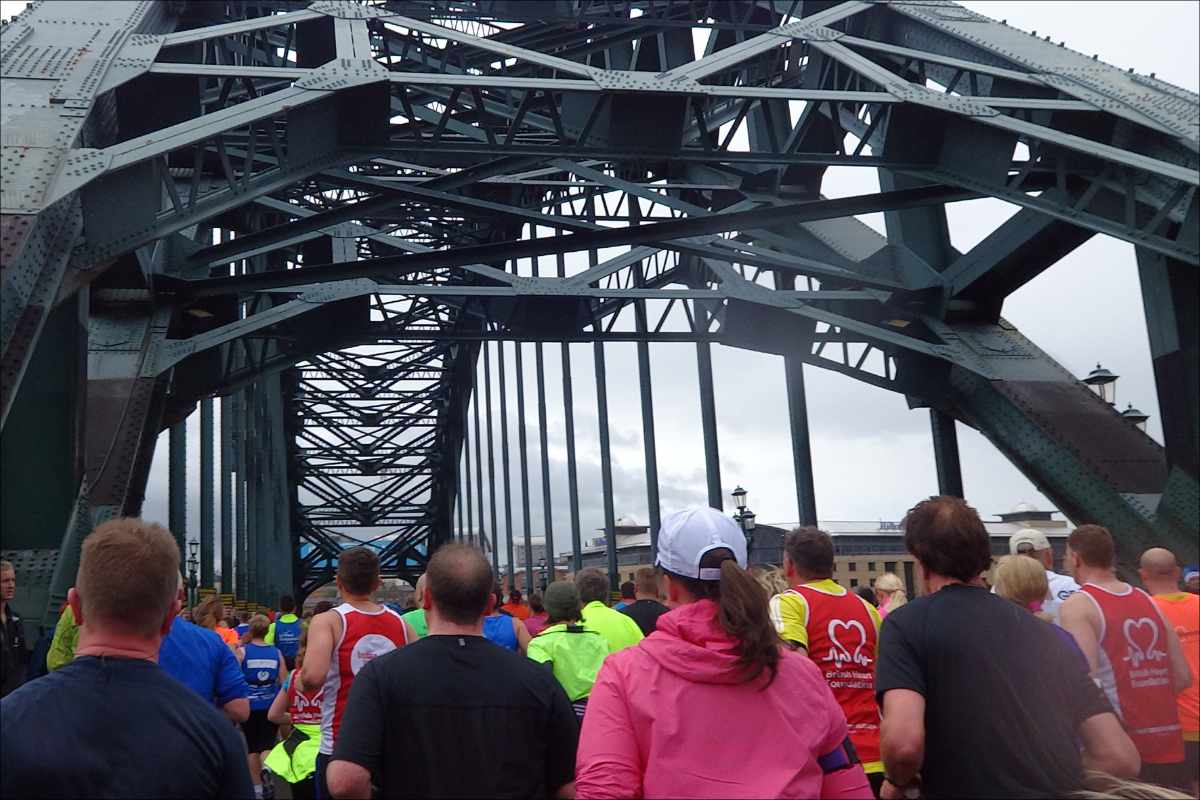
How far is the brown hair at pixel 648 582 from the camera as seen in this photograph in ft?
26.3

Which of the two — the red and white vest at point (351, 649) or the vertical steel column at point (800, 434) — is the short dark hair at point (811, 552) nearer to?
the red and white vest at point (351, 649)

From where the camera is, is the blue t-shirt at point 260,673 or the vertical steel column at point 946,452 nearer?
the blue t-shirt at point 260,673

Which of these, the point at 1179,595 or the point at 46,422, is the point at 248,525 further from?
the point at 1179,595

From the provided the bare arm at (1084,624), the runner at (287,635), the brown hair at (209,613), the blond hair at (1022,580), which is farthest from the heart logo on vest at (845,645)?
the runner at (287,635)

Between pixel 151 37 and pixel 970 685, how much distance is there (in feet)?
37.6

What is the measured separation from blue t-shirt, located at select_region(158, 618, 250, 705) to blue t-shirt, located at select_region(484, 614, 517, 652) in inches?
102

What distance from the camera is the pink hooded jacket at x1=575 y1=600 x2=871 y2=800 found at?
269 cm

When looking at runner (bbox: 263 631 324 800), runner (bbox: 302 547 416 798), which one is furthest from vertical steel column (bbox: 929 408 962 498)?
runner (bbox: 302 547 416 798)

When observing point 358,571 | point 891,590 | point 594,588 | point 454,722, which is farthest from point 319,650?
point 891,590

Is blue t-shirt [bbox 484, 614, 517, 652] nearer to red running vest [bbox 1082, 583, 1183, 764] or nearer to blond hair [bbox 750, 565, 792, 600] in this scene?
blond hair [bbox 750, 565, 792, 600]

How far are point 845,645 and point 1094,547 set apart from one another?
1143 millimetres

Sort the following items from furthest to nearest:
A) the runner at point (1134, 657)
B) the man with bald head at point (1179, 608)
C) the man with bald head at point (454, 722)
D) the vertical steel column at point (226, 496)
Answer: the vertical steel column at point (226, 496) → the man with bald head at point (1179, 608) → the runner at point (1134, 657) → the man with bald head at point (454, 722)

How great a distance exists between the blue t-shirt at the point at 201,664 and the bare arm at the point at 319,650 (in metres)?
0.28

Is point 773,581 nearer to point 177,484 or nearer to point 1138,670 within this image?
point 1138,670
